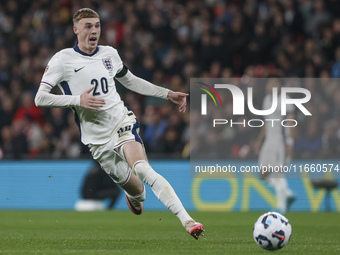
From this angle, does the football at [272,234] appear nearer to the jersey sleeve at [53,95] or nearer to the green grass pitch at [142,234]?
the green grass pitch at [142,234]

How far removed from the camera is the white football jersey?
8367 mm

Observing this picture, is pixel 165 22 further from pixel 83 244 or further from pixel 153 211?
pixel 83 244

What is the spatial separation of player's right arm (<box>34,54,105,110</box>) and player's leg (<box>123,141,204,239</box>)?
0.64m

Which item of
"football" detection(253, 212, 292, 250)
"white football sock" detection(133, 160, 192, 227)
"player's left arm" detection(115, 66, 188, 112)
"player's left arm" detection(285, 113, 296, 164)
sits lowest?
"player's left arm" detection(285, 113, 296, 164)

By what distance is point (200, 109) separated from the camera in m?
15.6

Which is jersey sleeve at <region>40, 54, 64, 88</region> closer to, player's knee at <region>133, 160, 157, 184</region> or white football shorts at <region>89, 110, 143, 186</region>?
white football shorts at <region>89, 110, 143, 186</region>

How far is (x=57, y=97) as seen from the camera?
7.96m

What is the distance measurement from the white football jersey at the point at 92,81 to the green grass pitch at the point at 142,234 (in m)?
1.31

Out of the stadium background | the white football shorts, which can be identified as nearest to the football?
the white football shorts

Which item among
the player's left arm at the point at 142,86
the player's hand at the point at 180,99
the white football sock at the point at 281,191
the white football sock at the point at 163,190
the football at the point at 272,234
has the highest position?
the player's left arm at the point at 142,86

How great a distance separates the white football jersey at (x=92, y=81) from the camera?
8.37 meters

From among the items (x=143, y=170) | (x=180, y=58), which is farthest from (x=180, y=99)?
(x=180, y=58)

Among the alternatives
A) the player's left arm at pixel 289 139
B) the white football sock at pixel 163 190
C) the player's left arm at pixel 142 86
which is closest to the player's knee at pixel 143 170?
the white football sock at pixel 163 190

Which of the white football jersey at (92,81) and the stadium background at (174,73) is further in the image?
the stadium background at (174,73)
